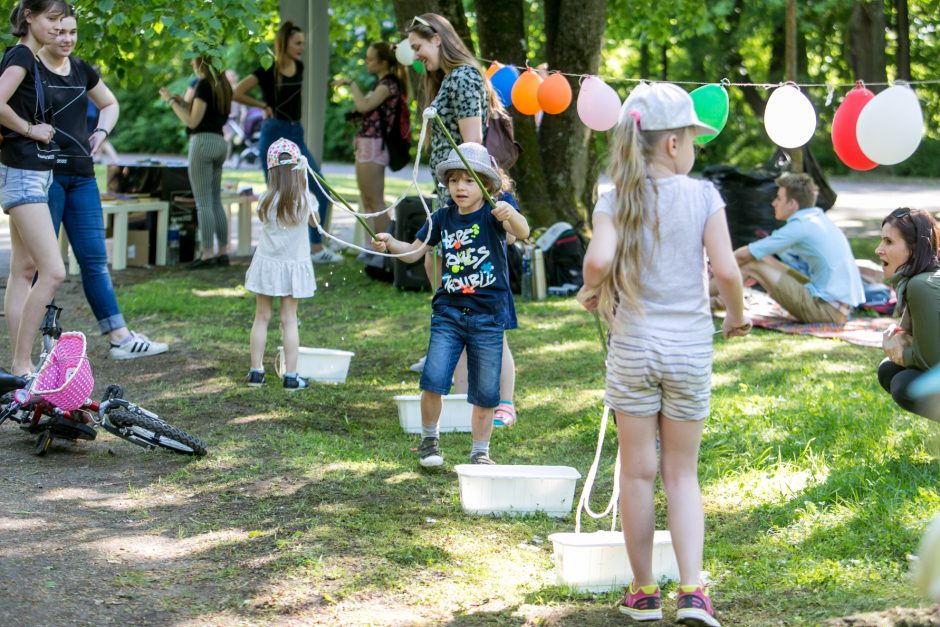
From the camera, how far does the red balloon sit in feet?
17.6

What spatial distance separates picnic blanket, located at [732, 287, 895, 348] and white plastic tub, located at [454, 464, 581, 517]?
3.91 metres

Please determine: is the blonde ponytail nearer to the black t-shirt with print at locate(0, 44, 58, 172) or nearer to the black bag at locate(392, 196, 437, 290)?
the black t-shirt with print at locate(0, 44, 58, 172)

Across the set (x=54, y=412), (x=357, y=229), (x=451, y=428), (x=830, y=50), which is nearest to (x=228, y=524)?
(x=54, y=412)

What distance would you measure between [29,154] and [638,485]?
13.1ft

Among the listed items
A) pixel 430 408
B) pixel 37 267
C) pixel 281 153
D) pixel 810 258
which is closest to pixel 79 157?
pixel 37 267

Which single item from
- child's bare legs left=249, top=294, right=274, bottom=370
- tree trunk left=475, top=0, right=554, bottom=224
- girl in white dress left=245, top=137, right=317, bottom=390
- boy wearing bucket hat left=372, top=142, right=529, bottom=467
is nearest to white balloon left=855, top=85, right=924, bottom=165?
boy wearing bucket hat left=372, top=142, right=529, bottom=467

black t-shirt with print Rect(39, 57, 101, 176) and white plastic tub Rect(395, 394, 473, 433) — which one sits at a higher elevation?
black t-shirt with print Rect(39, 57, 101, 176)

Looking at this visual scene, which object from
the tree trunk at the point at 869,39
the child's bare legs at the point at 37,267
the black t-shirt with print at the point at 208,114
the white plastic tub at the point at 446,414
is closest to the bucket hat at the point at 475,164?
the white plastic tub at the point at 446,414

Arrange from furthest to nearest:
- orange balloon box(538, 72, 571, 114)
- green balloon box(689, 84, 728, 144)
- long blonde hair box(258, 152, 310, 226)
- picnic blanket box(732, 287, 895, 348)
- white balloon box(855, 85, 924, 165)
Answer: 1. picnic blanket box(732, 287, 895, 348)
2. orange balloon box(538, 72, 571, 114)
3. long blonde hair box(258, 152, 310, 226)
4. green balloon box(689, 84, 728, 144)
5. white balloon box(855, 85, 924, 165)

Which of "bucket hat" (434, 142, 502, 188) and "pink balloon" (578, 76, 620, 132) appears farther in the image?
"pink balloon" (578, 76, 620, 132)

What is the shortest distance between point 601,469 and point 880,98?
7.09ft

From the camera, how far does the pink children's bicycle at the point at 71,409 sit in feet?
15.7

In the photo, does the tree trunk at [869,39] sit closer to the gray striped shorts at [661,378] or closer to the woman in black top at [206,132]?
the woman in black top at [206,132]

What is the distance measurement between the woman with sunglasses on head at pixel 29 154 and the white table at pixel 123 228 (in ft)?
14.5
